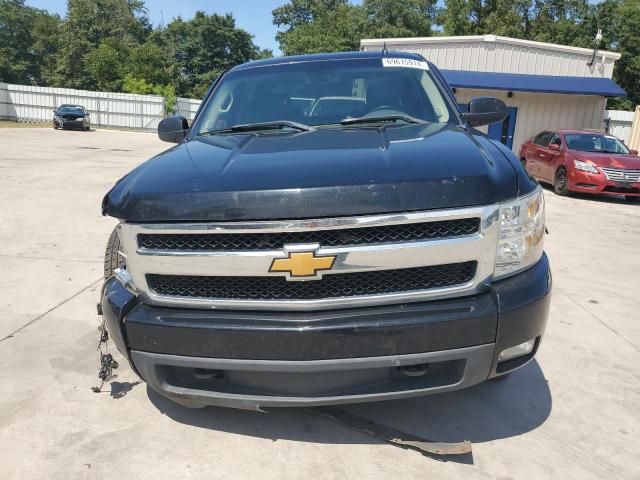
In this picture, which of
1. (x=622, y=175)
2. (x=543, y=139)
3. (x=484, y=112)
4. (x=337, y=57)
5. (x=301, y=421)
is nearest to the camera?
(x=301, y=421)

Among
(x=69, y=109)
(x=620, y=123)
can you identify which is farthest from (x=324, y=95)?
(x=69, y=109)

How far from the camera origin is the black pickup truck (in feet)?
6.66

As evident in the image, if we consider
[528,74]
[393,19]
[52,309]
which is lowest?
[52,309]

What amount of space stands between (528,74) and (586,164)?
9.40 metres

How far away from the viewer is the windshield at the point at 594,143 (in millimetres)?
11920

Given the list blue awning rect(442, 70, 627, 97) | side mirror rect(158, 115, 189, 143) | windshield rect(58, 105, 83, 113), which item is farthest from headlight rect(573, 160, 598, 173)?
windshield rect(58, 105, 83, 113)

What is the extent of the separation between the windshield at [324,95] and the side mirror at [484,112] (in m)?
0.30

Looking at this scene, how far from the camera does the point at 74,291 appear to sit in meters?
4.60

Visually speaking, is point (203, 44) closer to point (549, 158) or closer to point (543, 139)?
point (543, 139)

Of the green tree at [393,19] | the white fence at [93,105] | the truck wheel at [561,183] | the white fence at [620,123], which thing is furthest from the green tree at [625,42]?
the white fence at [93,105]

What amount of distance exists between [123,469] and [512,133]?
20041 millimetres

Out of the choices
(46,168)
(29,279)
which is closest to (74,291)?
(29,279)

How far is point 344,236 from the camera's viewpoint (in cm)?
204

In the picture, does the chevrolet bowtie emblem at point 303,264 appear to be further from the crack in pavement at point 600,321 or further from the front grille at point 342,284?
the crack in pavement at point 600,321
